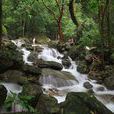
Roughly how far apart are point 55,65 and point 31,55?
2505 millimetres

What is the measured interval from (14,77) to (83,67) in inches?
198

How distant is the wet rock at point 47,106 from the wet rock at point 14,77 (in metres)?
3.51

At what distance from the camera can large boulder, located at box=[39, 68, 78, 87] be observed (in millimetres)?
13430

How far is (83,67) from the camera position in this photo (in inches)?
647

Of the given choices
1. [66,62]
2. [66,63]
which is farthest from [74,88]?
[66,62]

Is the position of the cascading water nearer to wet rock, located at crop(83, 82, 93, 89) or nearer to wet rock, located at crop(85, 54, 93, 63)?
wet rock, located at crop(83, 82, 93, 89)

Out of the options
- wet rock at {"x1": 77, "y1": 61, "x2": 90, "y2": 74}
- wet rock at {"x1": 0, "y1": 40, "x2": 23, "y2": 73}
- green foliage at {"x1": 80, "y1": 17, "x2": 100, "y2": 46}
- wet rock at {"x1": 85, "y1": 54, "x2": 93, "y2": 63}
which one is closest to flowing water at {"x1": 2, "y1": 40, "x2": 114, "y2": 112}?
wet rock at {"x1": 77, "y1": 61, "x2": 90, "y2": 74}

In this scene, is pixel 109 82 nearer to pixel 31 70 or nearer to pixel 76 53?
pixel 31 70

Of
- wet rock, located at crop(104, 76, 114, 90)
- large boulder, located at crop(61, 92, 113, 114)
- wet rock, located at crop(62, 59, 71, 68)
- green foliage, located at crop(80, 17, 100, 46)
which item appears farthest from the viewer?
green foliage, located at crop(80, 17, 100, 46)

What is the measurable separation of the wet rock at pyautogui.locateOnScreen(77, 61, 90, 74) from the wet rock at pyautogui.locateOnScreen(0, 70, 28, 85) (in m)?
4.24

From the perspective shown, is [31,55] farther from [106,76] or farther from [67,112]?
[67,112]

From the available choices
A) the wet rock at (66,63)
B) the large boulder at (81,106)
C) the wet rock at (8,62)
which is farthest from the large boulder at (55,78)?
the large boulder at (81,106)

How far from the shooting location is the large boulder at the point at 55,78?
44.1 ft

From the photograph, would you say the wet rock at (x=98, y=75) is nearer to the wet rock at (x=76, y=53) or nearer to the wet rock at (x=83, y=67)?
the wet rock at (x=83, y=67)
